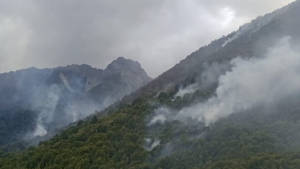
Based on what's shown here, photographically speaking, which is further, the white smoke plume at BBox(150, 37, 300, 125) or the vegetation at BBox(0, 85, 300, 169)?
the white smoke plume at BBox(150, 37, 300, 125)

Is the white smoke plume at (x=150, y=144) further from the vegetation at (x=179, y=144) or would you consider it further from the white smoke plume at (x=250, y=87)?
the white smoke plume at (x=250, y=87)

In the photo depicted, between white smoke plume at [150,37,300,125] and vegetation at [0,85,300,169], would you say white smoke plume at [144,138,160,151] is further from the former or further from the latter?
white smoke plume at [150,37,300,125]

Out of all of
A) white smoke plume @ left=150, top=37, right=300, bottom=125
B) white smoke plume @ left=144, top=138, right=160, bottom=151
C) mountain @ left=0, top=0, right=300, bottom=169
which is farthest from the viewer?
white smoke plume @ left=150, top=37, right=300, bottom=125

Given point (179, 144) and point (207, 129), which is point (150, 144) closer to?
point (179, 144)

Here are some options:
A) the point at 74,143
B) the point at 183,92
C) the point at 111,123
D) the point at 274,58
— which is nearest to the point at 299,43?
the point at 274,58

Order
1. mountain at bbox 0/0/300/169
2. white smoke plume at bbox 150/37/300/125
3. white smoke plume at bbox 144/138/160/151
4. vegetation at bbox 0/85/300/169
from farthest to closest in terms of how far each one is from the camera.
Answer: white smoke plume at bbox 150/37/300/125 < white smoke plume at bbox 144/138/160/151 < mountain at bbox 0/0/300/169 < vegetation at bbox 0/85/300/169

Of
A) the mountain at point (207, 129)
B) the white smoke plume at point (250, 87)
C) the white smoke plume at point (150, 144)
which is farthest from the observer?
the white smoke plume at point (250, 87)

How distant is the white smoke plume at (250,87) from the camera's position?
474 feet

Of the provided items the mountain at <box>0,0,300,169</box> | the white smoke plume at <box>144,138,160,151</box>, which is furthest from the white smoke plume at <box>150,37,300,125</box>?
the white smoke plume at <box>144,138,160,151</box>

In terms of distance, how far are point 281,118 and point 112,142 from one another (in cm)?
5328

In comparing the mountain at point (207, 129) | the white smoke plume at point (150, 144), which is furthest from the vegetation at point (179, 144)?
the white smoke plume at point (150, 144)

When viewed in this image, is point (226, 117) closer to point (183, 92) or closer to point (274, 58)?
point (183, 92)

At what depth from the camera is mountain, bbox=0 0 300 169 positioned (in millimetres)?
102000

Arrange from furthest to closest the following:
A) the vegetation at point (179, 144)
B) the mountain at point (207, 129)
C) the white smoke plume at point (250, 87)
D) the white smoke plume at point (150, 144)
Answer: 1. the white smoke plume at point (250, 87)
2. the white smoke plume at point (150, 144)
3. the mountain at point (207, 129)
4. the vegetation at point (179, 144)
